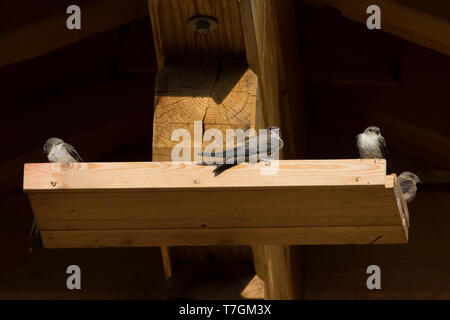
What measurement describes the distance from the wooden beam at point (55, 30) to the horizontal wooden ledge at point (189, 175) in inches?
66.8

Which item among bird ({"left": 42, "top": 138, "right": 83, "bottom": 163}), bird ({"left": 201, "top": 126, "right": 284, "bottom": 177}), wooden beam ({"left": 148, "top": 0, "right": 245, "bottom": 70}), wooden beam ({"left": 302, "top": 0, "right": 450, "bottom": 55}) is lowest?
bird ({"left": 201, "top": 126, "right": 284, "bottom": 177})

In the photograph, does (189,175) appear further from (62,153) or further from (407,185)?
(407,185)

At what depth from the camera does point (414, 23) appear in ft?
16.7

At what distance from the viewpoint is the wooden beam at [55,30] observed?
5.06 meters

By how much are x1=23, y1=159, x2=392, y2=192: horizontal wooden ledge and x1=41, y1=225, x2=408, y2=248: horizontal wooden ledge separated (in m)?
0.31

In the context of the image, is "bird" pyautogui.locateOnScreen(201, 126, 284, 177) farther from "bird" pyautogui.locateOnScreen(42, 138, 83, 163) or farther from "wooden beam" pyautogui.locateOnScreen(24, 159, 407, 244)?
"bird" pyautogui.locateOnScreen(42, 138, 83, 163)

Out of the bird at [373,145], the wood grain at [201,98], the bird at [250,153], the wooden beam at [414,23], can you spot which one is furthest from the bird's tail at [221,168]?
the wooden beam at [414,23]

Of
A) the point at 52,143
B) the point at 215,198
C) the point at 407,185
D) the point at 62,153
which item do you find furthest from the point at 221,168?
the point at 407,185

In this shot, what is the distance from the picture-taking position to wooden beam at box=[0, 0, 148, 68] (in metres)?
5.06

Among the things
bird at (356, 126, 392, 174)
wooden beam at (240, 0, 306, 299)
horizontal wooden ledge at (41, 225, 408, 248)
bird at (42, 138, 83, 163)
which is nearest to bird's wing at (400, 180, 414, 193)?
bird at (356, 126, 392, 174)

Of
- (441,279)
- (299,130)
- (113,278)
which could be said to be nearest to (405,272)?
(441,279)

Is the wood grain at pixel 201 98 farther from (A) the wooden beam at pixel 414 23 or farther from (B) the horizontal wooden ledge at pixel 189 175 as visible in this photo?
(A) the wooden beam at pixel 414 23

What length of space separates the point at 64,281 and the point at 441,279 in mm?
2009

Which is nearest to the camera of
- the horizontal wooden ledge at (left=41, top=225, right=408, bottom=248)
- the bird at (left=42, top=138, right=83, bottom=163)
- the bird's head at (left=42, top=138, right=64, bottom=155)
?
the horizontal wooden ledge at (left=41, top=225, right=408, bottom=248)
